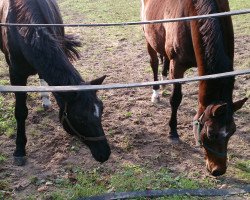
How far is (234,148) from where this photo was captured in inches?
163

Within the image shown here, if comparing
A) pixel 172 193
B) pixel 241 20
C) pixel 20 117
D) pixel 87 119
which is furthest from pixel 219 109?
pixel 241 20

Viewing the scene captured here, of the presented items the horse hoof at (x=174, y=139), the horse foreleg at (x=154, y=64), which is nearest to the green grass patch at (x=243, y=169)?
the horse hoof at (x=174, y=139)

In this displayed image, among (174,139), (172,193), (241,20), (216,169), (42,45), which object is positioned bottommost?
(172,193)

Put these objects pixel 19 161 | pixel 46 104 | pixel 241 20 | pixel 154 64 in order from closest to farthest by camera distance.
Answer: pixel 19 161 < pixel 46 104 < pixel 154 64 < pixel 241 20

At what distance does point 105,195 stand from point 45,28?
173 cm

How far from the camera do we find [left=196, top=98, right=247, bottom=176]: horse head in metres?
3.01

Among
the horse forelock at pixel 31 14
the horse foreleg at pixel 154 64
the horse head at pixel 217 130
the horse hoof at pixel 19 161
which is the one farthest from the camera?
the horse foreleg at pixel 154 64

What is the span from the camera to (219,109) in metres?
2.92

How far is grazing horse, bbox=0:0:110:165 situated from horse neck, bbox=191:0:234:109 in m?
0.95

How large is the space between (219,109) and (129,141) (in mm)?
1679

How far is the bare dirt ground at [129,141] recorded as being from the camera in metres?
3.89

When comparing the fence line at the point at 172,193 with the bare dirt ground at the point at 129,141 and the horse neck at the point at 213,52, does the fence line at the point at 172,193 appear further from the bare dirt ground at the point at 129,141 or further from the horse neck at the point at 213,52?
the horse neck at the point at 213,52

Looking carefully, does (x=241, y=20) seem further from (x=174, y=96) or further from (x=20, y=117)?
(x=20, y=117)

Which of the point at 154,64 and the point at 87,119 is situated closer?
the point at 87,119
